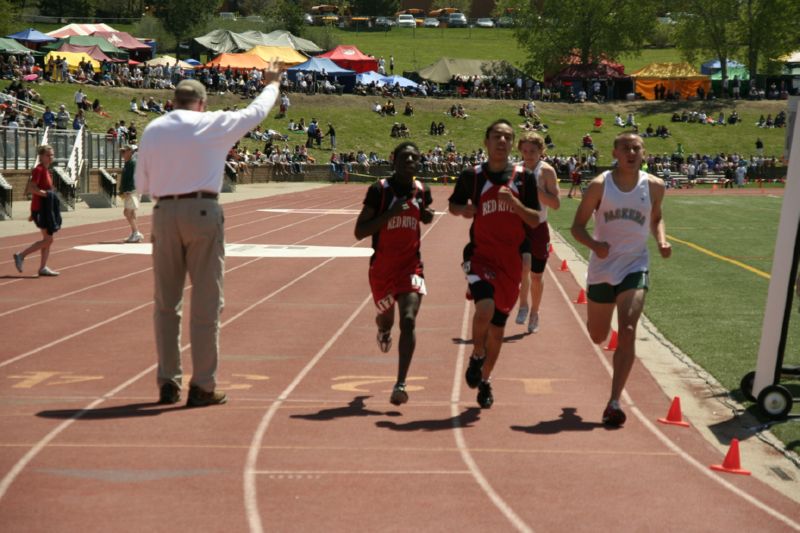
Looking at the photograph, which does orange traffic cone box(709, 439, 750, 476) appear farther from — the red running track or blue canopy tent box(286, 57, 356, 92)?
blue canopy tent box(286, 57, 356, 92)

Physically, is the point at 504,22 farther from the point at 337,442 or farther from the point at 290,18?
the point at 337,442

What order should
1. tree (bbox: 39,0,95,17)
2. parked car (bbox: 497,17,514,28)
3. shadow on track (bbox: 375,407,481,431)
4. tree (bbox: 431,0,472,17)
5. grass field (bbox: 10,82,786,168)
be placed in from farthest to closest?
tree (bbox: 431,0,472,17) → parked car (bbox: 497,17,514,28) → tree (bbox: 39,0,95,17) → grass field (bbox: 10,82,786,168) → shadow on track (bbox: 375,407,481,431)

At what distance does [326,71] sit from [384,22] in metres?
63.0

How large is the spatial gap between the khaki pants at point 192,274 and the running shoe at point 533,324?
5130mm

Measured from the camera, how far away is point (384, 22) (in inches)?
5502

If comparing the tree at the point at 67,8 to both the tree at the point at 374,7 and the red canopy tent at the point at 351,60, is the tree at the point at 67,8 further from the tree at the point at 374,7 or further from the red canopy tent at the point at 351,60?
the red canopy tent at the point at 351,60

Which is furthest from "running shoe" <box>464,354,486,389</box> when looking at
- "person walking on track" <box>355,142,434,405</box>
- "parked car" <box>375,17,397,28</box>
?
"parked car" <box>375,17,397,28</box>

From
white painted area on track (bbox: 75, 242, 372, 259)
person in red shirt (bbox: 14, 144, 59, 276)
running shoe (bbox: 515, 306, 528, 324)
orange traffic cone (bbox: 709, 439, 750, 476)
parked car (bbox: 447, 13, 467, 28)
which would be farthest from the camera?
parked car (bbox: 447, 13, 467, 28)

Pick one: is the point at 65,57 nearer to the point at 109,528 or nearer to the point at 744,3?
the point at 744,3

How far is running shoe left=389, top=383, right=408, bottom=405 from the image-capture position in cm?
879

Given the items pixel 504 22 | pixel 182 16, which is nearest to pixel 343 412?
pixel 182 16

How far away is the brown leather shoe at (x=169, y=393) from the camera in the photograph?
869cm

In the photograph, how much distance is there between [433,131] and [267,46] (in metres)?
13.1

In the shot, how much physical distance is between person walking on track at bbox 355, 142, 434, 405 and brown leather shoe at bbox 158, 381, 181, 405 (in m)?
1.58
